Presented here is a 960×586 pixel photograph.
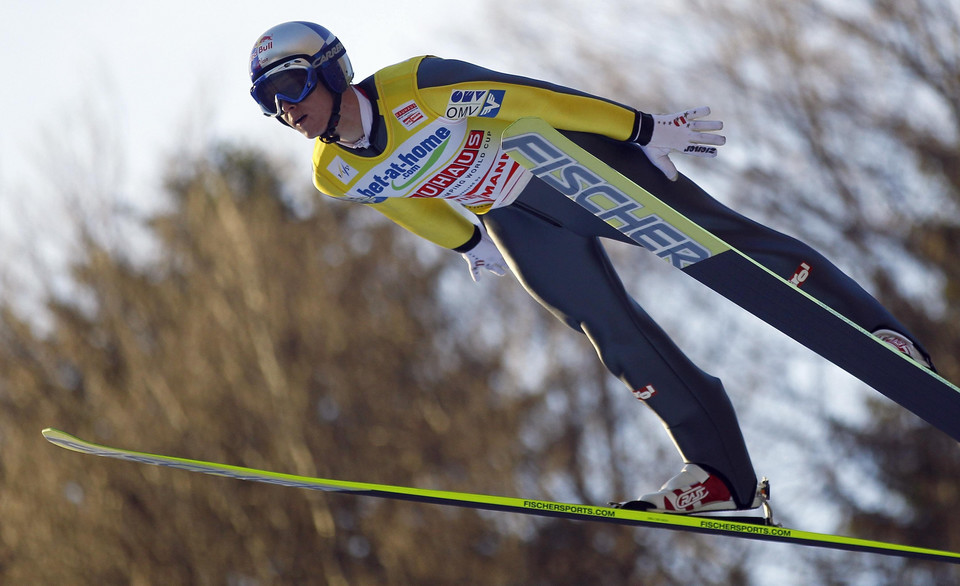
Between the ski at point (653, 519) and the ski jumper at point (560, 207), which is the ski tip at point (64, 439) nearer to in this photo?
the ski at point (653, 519)

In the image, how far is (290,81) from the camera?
3.50 m

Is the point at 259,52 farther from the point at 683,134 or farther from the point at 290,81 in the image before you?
the point at 683,134

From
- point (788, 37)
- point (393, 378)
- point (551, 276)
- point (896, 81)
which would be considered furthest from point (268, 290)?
point (551, 276)

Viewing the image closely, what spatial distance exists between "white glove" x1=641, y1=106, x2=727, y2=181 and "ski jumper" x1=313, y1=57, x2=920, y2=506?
0.24 feet

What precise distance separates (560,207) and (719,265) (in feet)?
2.05

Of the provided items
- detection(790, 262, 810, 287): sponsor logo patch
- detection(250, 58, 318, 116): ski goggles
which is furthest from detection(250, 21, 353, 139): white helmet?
detection(790, 262, 810, 287): sponsor logo patch

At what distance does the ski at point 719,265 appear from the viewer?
3471mm

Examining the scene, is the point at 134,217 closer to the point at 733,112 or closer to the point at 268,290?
the point at 268,290

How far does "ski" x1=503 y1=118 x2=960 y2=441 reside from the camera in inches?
137

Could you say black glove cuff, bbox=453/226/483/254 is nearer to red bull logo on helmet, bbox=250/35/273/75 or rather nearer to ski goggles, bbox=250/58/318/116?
ski goggles, bbox=250/58/318/116

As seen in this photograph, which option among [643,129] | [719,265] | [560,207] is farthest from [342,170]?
[719,265]

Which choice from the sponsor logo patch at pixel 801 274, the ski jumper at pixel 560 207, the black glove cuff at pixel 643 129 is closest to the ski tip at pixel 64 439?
the ski jumper at pixel 560 207

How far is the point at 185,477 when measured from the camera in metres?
12.9

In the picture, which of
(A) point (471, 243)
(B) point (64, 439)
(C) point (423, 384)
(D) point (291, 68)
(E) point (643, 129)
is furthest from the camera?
(C) point (423, 384)
